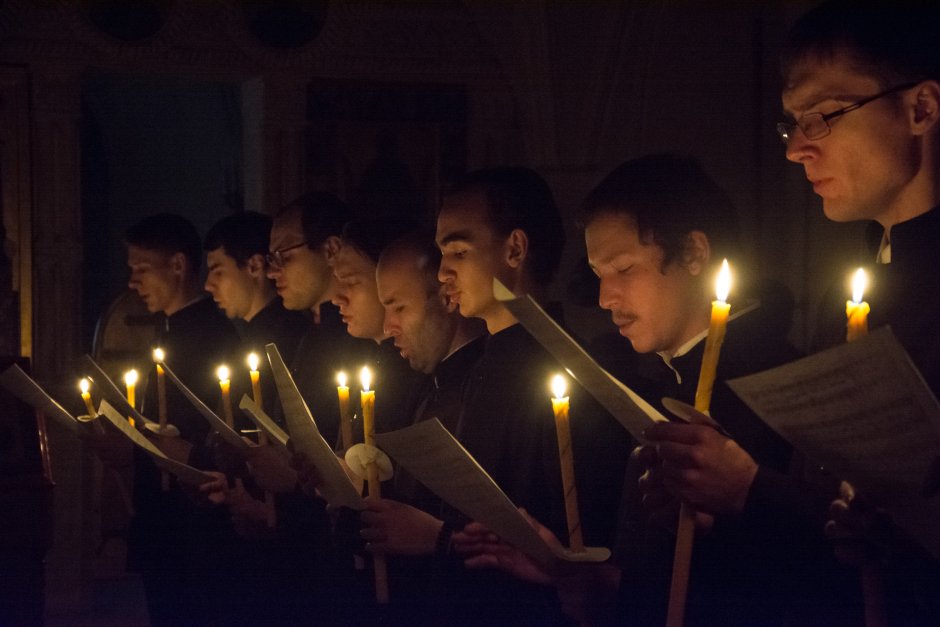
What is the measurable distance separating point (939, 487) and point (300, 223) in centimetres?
328

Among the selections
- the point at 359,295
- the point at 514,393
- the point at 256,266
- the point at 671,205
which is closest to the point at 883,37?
the point at 671,205

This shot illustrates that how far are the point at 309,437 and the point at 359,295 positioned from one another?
119 cm

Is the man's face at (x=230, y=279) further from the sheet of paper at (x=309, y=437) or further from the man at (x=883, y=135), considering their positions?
the man at (x=883, y=135)

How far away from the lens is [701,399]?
1528 millimetres

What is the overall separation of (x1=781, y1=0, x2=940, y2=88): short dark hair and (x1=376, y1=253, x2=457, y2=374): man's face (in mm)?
1447

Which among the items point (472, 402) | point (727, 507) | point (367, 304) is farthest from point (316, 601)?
point (727, 507)

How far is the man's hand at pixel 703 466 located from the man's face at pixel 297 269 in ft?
9.83

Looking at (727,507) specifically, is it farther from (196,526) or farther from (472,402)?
(196,526)

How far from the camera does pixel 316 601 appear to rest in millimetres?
3789

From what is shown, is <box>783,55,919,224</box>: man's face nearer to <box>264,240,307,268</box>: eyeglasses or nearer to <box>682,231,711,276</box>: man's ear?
<box>682,231,711,276</box>: man's ear

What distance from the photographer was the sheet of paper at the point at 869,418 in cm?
136

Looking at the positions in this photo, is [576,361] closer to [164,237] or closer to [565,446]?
[565,446]

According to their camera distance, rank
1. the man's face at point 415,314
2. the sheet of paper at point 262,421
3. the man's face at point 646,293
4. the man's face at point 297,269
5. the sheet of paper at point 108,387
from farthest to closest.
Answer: the man's face at point 297,269 → the sheet of paper at point 108,387 → the man's face at point 415,314 → the sheet of paper at point 262,421 → the man's face at point 646,293

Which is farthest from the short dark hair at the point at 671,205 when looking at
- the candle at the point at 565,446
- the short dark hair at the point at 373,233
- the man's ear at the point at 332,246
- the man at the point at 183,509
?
the man at the point at 183,509
